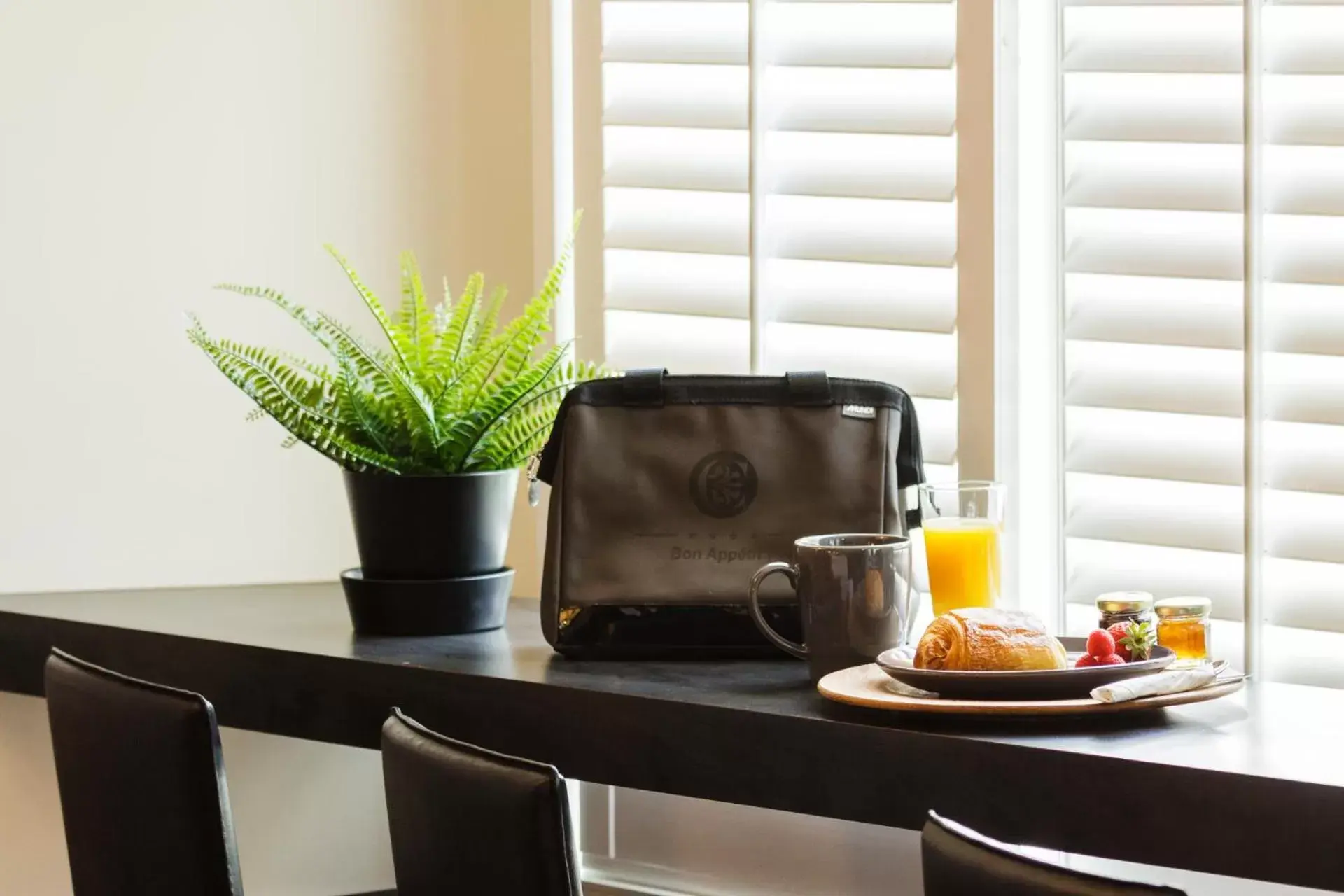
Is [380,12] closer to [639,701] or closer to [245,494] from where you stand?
[245,494]

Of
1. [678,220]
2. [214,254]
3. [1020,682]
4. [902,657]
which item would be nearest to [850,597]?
[902,657]

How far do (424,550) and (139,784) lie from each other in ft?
1.23

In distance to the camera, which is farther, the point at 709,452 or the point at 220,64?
the point at 220,64

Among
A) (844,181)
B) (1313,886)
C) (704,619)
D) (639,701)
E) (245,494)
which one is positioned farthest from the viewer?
(245,494)

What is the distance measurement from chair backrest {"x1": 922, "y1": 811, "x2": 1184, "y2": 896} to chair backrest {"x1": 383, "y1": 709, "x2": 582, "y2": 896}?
0.23 metres

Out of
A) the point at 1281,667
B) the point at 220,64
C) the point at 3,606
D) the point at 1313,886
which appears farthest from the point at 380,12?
the point at 1313,886

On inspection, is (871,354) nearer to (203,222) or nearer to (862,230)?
(862,230)

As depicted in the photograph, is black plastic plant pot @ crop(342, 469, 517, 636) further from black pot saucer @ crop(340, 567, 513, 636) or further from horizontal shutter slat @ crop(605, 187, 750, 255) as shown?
horizontal shutter slat @ crop(605, 187, 750, 255)

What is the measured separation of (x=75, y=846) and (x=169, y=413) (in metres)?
0.62

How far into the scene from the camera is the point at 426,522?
1.48 metres

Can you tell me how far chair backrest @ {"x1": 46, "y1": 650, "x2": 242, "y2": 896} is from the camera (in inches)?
45.6

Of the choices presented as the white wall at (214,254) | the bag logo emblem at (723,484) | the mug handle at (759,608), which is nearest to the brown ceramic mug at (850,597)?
the mug handle at (759,608)

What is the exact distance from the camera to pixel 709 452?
4.47ft

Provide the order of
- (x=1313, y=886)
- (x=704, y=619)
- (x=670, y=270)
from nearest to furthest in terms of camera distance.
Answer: (x=1313, y=886)
(x=704, y=619)
(x=670, y=270)
